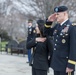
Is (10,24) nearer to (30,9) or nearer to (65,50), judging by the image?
(30,9)

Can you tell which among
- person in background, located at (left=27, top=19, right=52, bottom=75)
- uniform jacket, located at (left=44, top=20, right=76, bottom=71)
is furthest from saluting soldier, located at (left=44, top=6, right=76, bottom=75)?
person in background, located at (left=27, top=19, right=52, bottom=75)

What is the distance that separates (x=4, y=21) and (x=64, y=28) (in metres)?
32.7

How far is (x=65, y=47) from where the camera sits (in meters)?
5.18

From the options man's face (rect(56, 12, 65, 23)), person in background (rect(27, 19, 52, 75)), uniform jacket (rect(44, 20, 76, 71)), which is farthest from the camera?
person in background (rect(27, 19, 52, 75))

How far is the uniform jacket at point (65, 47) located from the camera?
5000 millimetres

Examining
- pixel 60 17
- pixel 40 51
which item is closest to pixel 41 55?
pixel 40 51

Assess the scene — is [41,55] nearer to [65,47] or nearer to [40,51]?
[40,51]

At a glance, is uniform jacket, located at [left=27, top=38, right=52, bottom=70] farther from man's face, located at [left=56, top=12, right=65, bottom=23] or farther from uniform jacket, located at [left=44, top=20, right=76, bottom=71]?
man's face, located at [left=56, top=12, right=65, bottom=23]

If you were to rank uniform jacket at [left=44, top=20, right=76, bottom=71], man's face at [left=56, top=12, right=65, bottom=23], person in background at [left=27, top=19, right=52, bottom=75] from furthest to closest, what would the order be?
person in background at [left=27, top=19, right=52, bottom=75], man's face at [left=56, top=12, right=65, bottom=23], uniform jacket at [left=44, top=20, right=76, bottom=71]

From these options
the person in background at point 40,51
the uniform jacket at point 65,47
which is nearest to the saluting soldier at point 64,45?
the uniform jacket at point 65,47

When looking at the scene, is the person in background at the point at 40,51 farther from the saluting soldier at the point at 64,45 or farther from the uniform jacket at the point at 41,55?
the saluting soldier at the point at 64,45

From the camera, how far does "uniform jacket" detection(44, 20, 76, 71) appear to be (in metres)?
5.00

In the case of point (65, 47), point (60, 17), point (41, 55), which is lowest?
point (41, 55)

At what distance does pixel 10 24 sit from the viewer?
36.0m
